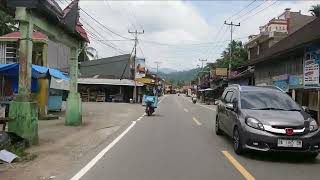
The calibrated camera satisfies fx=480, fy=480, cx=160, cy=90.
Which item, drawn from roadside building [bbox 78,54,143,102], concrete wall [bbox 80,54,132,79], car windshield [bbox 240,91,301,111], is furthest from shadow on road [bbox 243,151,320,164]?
concrete wall [bbox 80,54,132,79]

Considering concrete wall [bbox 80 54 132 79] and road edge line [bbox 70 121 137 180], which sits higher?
concrete wall [bbox 80 54 132 79]

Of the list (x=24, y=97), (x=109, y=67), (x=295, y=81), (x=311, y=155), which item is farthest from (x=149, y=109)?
(x=109, y=67)

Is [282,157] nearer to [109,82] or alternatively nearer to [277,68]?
[277,68]

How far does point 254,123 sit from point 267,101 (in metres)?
1.70

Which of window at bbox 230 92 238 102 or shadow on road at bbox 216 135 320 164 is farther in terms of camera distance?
window at bbox 230 92 238 102

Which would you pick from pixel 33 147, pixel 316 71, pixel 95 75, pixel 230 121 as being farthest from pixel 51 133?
pixel 95 75

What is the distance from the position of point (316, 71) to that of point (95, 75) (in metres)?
51.8

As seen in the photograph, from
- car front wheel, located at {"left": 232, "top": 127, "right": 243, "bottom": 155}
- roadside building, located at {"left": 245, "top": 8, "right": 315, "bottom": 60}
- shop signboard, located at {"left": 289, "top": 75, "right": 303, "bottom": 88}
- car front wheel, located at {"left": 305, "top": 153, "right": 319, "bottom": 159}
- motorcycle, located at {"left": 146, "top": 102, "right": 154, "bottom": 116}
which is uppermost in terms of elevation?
roadside building, located at {"left": 245, "top": 8, "right": 315, "bottom": 60}

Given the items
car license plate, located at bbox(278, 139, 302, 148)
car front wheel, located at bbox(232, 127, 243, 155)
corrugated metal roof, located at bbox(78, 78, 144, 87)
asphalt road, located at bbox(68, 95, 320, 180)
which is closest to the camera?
asphalt road, located at bbox(68, 95, 320, 180)

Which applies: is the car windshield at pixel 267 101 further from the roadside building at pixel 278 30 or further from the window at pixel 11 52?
the roadside building at pixel 278 30

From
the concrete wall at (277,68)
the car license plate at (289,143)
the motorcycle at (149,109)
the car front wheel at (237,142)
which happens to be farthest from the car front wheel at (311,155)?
the motorcycle at (149,109)

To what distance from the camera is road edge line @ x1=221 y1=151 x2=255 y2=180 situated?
8844 mm

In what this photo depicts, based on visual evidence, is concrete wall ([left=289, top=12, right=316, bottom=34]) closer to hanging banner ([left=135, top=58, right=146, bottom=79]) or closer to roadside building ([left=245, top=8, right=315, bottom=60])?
roadside building ([left=245, top=8, right=315, bottom=60])

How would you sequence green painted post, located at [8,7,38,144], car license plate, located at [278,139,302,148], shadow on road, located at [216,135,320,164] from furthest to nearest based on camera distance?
green painted post, located at [8,7,38,144] < shadow on road, located at [216,135,320,164] < car license plate, located at [278,139,302,148]
